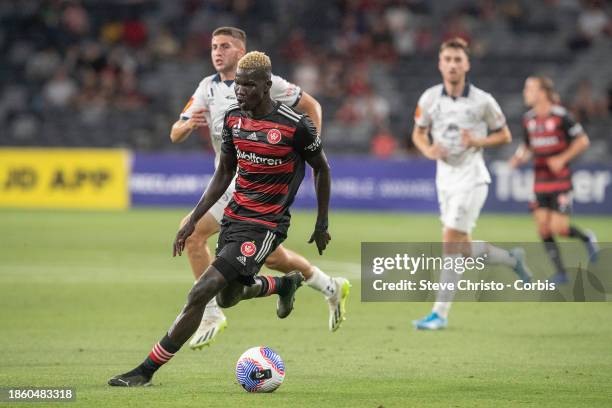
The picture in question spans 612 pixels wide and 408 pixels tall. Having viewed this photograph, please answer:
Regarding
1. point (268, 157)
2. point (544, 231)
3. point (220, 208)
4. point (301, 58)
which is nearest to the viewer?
point (268, 157)

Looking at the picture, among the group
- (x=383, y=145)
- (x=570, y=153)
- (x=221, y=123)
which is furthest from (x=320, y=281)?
(x=383, y=145)

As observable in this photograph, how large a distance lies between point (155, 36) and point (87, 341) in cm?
2348

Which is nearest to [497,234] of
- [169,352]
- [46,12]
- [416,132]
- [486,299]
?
→ [486,299]

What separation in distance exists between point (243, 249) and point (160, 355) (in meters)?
0.93

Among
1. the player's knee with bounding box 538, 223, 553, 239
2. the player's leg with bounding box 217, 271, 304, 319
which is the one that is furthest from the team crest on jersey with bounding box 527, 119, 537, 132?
the player's leg with bounding box 217, 271, 304, 319

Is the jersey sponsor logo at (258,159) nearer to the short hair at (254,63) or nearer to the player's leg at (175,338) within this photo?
the short hair at (254,63)

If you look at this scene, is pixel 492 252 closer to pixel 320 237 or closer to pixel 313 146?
pixel 320 237

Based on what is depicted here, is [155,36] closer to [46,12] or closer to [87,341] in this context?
[46,12]

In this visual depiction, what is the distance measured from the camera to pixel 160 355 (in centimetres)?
752

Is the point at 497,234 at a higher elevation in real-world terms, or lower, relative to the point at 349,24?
lower

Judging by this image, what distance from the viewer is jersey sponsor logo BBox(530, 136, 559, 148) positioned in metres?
14.8

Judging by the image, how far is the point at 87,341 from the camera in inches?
386

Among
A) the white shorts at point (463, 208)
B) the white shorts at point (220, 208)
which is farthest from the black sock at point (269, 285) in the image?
the white shorts at point (463, 208)

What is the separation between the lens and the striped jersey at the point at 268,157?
7871mm
